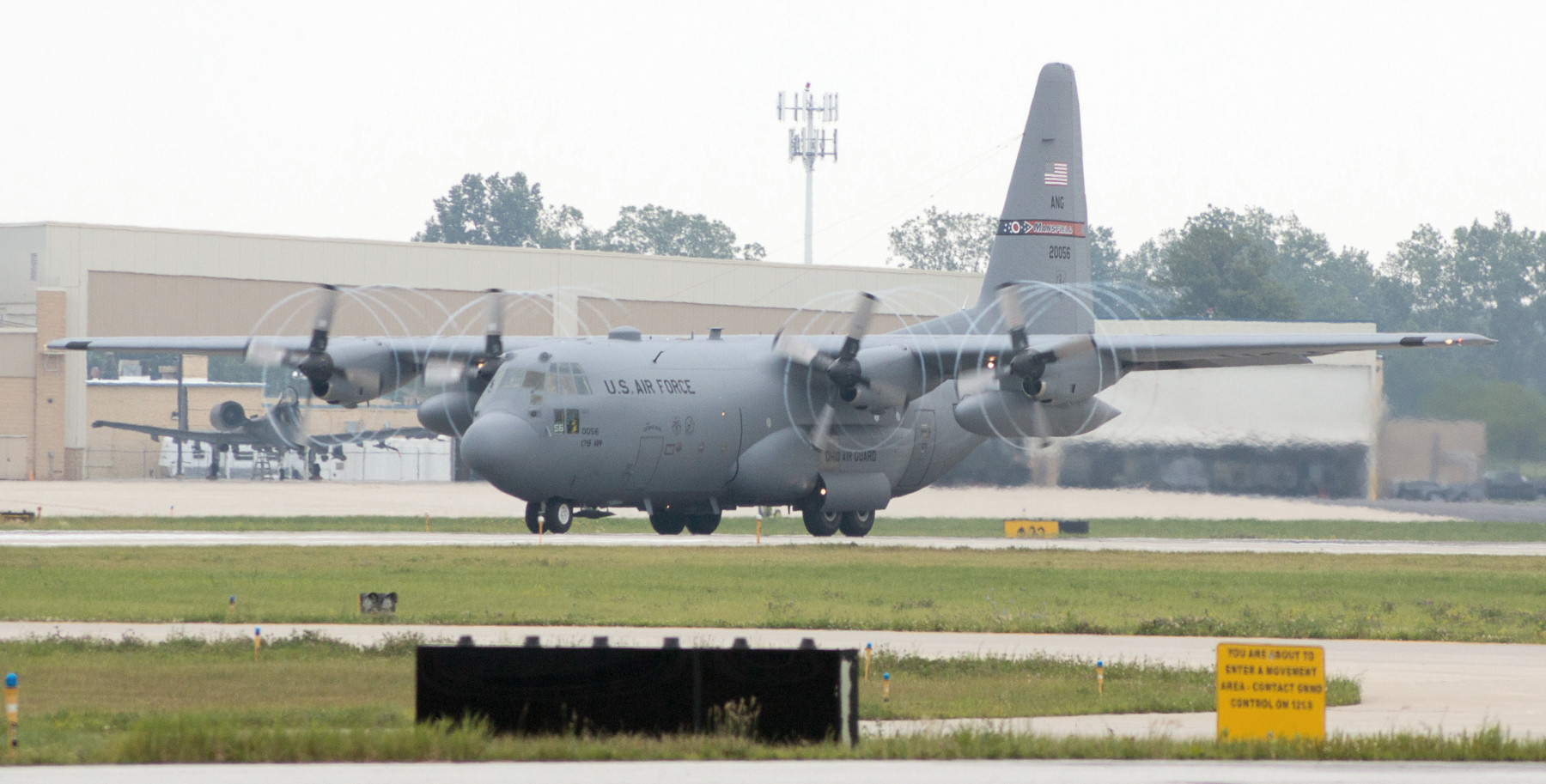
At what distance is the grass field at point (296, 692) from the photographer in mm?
13180

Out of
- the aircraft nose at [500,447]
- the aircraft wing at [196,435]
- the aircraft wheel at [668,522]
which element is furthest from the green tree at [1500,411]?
the aircraft wing at [196,435]

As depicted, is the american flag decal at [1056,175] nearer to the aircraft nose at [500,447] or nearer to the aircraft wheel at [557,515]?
the aircraft wheel at [557,515]

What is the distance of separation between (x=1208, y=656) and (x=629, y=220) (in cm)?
13265

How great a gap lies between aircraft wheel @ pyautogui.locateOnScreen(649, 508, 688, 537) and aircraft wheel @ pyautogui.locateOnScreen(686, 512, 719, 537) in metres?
0.28

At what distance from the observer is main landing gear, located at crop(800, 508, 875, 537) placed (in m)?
41.6

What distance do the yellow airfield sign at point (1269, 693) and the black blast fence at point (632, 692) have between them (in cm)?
298

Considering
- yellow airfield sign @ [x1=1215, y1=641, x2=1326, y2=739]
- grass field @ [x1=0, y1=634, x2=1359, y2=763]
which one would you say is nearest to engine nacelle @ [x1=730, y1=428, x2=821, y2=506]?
grass field @ [x1=0, y1=634, x2=1359, y2=763]

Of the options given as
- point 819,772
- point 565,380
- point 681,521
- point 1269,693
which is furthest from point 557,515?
point 819,772

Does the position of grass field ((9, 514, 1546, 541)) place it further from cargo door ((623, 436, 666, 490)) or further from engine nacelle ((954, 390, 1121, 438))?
engine nacelle ((954, 390, 1121, 438))

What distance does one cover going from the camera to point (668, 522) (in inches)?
1655

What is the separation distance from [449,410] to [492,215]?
122961 millimetres

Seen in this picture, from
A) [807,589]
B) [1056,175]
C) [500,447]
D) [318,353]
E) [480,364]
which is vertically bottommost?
[807,589]

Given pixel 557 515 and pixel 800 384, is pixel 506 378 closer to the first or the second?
pixel 557 515

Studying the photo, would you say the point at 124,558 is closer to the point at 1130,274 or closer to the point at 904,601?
the point at 904,601
